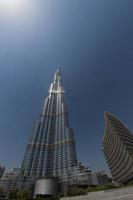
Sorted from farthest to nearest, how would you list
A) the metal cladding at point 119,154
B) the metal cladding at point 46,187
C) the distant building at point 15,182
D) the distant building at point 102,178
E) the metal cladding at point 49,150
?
the metal cladding at point 49,150, the distant building at point 102,178, the distant building at point 15,182, the metal cladding at point 46,187, the metal cladding at point 119,154

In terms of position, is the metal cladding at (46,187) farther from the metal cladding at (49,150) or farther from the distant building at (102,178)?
the distant building at (102,178)

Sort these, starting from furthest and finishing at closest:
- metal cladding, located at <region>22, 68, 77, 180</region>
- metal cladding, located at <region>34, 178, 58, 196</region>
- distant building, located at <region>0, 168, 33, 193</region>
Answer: metal cladding, located at <region>22, 68, 77, 180</region> → distant building, located at <region>0, 168, 33, 193</region> → metal cladding, located at <region>34, 178, 58, 196</region>

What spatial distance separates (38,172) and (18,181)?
2229cm

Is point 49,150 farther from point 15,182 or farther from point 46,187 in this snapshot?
point 46,187

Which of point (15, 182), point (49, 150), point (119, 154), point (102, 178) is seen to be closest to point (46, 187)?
point (15, 182)

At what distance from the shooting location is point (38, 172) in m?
150

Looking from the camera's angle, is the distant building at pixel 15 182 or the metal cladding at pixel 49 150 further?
the metal cladding at pixel 49 150

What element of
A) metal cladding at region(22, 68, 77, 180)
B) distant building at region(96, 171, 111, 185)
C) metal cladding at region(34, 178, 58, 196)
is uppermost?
metal cladding at region(22, 68, 77, 180)

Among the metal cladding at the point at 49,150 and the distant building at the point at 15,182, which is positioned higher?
the metal cladding at the point at 49,150

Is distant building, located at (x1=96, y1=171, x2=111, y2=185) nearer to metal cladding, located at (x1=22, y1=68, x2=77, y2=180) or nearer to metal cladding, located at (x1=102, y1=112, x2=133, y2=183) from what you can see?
metal cladding, located at (x1=102, y1=112, x2=133, y2=183)

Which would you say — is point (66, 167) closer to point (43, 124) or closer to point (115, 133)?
point (43, 124)

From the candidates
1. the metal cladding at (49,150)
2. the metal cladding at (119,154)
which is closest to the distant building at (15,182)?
the metal cladding at (49,150)

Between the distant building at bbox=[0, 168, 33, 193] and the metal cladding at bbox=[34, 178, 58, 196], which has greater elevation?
the distant building at bbox=[0, 168, 33, 193]

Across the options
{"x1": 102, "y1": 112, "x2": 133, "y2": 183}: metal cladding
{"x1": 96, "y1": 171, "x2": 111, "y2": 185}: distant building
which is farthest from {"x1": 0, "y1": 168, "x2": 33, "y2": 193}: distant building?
{"x1": 102, "y1": 112, "x2": 133, "y2": 183}: metal cladding
